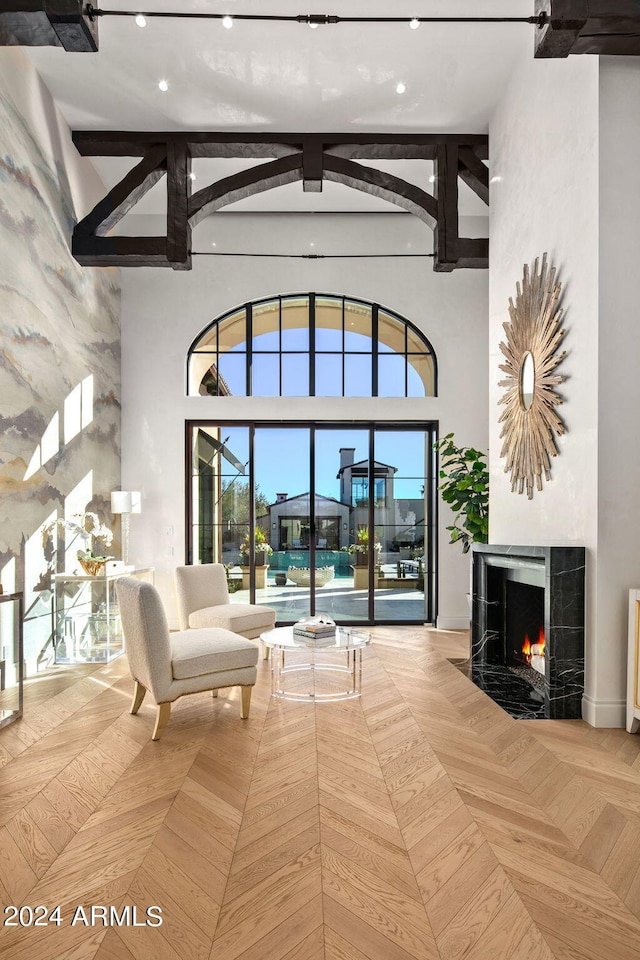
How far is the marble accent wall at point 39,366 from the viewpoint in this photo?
15.7 feet

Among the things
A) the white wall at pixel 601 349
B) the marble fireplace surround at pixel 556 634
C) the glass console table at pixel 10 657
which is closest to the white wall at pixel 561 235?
the white wall at pixel 601 349

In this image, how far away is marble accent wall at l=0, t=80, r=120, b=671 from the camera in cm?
479

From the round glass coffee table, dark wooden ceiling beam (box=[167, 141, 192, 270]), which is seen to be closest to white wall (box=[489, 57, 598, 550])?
the round glass coffee table

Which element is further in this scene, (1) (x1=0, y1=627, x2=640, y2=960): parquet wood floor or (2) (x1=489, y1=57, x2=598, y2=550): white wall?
(2) (x1=489, y1=57, x2=598, y2=550): white wall

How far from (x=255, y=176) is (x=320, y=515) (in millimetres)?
3700

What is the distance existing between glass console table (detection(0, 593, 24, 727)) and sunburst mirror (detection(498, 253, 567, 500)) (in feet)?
12.1

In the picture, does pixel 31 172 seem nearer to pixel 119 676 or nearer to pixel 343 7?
pixel 343 7

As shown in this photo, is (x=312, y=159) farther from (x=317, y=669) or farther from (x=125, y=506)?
(x=317, y=669)

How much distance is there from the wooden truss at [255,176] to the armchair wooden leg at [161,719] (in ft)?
13.0

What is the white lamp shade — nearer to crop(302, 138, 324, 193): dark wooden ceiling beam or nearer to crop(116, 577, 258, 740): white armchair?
crop(116, 577, 258, 740): white armchair

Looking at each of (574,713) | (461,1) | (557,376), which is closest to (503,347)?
(557,376)

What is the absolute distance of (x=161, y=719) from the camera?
387cm

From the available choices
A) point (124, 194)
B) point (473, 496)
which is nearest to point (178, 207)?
point (124, 194)

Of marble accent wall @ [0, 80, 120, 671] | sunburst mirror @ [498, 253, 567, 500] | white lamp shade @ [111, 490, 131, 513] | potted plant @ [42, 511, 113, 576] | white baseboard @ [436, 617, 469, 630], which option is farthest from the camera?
white baseboard @ [436, 617, 469, 630]
